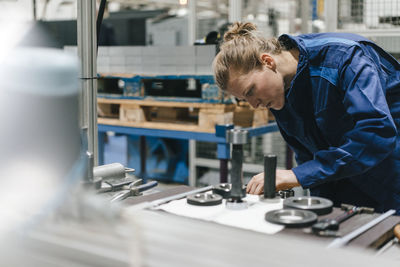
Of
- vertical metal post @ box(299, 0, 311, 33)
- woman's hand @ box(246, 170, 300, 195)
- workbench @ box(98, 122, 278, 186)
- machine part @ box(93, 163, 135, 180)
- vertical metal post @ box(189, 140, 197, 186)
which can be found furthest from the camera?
vertical metal post @ box(189, 140, 197, 186)

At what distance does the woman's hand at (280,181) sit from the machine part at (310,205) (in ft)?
0.69

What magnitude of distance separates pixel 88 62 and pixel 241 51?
0.57m

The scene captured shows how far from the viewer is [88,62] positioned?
69.2 inches

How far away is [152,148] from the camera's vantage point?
17.5 feet

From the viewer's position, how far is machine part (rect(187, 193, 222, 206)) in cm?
135

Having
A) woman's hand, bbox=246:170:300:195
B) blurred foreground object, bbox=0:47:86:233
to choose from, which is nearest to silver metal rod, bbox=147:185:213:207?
woman's hand, bbox=246:170:300:195

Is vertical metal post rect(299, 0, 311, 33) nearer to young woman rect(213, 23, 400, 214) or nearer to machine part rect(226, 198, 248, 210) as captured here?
young woman rect(213, 23, 400, 214)

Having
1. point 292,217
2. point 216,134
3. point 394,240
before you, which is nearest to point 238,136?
point 292,217

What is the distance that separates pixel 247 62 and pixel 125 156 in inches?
153

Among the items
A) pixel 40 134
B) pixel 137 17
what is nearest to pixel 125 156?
pixel 137 17

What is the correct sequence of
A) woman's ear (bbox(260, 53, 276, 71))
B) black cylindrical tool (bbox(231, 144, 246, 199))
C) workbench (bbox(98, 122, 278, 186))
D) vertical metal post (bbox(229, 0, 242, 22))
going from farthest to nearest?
vertical metal post (bbox(229, 0, 242, 22)) → workbench (bbox(98, 122, 278, 186)) → woman's ear (bbox(260, 53, 276, 71)) → black cylindrical tool (bbox(231, 144, 246, 199))

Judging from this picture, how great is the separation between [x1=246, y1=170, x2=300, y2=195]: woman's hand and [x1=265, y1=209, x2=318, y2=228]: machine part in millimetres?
283

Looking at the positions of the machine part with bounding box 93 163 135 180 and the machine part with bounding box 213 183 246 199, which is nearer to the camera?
the machine part with bounding box 213 183 246 199

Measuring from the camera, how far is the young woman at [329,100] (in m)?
1.54
